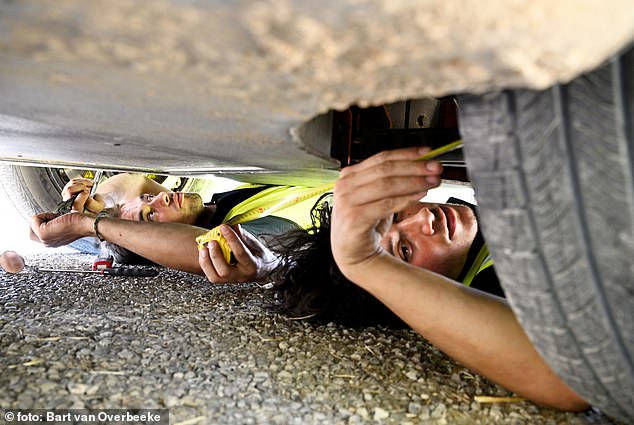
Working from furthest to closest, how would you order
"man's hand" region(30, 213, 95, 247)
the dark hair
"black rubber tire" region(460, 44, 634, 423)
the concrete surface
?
"man's hand" region(30, 213, 95, 247), the dark hair, "black rubber tire" region(460, 44, 634, 423), the concrete surface

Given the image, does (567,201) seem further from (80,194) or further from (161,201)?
(80,194)

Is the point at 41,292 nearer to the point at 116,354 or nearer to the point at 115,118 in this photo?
the point at 116,354

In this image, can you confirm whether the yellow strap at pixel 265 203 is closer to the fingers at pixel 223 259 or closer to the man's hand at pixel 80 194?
the fingers at pixel 223 259

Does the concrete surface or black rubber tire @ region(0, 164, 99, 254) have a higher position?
the concrete surface

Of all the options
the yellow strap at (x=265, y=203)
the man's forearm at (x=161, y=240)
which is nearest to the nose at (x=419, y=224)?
the yellow strap at (x=265, y=203)

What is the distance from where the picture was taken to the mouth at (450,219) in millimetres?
1673

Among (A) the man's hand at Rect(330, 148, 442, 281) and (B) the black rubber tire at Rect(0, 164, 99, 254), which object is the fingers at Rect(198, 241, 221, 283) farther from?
(B) the black rubber tire at Rect(0, 164, 99, 254)

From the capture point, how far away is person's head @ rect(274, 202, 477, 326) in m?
1.54

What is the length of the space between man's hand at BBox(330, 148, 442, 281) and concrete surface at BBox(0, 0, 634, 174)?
265mm

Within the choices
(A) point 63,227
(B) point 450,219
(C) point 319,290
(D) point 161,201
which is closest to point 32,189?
(A) point 63,227

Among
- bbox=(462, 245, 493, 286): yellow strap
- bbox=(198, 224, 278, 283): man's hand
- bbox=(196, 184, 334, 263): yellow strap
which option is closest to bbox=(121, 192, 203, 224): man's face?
bbox=(196, 184, 334, 263): yellow strap

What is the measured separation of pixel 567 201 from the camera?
0.59m

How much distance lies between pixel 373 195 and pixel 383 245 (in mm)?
728

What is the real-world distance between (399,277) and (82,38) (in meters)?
0.71
